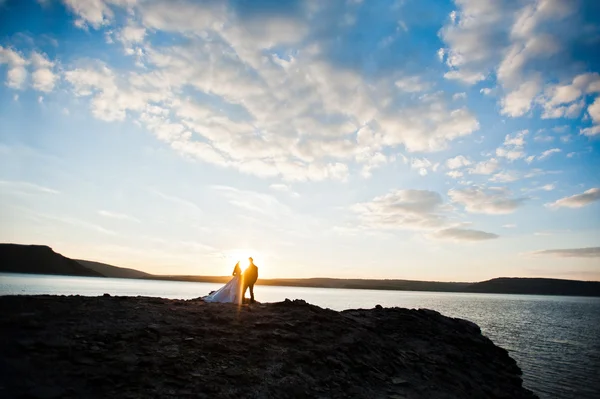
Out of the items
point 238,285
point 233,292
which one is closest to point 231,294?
point 233,292

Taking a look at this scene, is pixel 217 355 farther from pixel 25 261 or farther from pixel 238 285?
pixel 25 261

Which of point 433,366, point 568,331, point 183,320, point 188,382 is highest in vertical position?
point 183,320

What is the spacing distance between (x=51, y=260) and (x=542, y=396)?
24032cm

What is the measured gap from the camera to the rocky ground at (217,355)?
347 inches

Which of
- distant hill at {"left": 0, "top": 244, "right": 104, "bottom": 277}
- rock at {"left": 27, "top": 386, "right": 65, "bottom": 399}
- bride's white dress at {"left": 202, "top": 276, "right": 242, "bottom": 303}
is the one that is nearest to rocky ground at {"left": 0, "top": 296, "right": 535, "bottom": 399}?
rock at {"left": 27, "top": 386, "right": 65, "bottom": 399}

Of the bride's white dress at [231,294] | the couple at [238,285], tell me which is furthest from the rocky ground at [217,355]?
the bride's white dress at [231,294]

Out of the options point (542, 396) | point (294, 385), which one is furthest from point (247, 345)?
point (542, 396)

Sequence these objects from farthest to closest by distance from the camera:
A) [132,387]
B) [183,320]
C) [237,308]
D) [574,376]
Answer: [574,376]
[237,308]
[183,320]
[132,387]

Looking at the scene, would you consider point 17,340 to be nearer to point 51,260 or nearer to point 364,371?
point 364,371

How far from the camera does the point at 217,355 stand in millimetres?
11273

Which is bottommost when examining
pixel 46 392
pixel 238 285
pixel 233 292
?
pixel 46 392

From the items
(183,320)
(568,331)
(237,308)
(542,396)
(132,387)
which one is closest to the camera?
(132,387)

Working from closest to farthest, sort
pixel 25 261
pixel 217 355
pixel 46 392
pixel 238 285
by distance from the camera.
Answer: pixel 46 392 < pixel 217 355 < pixel 238 285 < pixel 25 261

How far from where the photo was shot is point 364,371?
12984 mm
